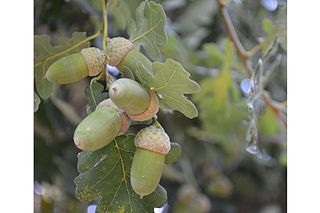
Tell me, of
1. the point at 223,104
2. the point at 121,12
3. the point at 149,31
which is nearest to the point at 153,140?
the point at 149,31

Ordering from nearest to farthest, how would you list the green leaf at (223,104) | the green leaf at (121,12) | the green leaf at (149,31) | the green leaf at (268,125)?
the green leaf at (149,31) < the green leaf at (121,12) < the green leaf at (223,104) < the green leaf at (268,125)

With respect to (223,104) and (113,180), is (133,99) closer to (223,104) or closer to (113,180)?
(113,180)

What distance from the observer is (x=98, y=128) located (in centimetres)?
53

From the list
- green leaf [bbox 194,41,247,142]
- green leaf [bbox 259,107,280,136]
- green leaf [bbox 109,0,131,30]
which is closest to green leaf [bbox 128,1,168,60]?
green leaf [bbox 109,0,131,30]

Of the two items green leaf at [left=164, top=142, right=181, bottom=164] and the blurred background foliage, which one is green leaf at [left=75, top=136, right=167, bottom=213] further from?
the blurred background foliage

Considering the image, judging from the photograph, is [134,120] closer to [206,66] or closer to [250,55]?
[250,55]

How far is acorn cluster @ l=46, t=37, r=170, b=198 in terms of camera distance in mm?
532

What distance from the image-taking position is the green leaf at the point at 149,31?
2.10ft

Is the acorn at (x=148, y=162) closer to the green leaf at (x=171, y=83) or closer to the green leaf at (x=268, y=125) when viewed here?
the green leaf at (x=171, y=83)

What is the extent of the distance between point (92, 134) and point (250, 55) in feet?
1.72

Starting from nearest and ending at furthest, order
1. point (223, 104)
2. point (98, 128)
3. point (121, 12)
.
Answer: point (98, 128), point (121, 12), point (223, 104)

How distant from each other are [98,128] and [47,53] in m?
0.19

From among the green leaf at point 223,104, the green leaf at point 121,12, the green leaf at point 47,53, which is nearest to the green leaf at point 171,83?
the green leaf at point 47,53

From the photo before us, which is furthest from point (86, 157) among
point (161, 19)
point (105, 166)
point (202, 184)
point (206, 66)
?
point (202, 184)
